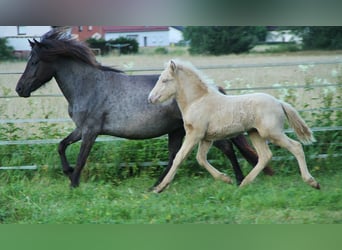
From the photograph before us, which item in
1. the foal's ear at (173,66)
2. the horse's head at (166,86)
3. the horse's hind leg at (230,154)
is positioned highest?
the foal's ear at (173,66)

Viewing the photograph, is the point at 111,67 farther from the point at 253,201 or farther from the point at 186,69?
the point at 253,201

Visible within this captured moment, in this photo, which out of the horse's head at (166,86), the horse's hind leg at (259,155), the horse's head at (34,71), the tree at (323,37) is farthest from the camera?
the tree at (323,37)

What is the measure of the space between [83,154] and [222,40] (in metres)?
3.80

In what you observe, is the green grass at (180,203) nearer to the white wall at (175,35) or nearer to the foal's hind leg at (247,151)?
the foal's hind leg at (247,151)

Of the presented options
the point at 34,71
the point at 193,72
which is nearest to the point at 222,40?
the point at 193,72

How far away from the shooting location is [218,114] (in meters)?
6.78

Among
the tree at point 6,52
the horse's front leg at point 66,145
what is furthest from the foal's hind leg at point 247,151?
the tree at point 6,52

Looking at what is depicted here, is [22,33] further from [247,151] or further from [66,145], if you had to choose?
[247,151]

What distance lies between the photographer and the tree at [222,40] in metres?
9.80

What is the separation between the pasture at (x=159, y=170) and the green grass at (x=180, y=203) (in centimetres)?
1

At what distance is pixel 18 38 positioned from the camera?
8.46 m

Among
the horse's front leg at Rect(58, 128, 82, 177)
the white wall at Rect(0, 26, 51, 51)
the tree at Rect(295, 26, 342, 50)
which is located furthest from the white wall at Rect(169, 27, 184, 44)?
the horse's front leg at Rect(58, 128, 82, 177)

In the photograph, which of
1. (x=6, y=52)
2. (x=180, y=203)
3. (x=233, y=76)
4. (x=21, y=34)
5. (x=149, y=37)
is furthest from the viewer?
(x=233, y=76)

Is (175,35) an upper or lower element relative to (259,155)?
upper
